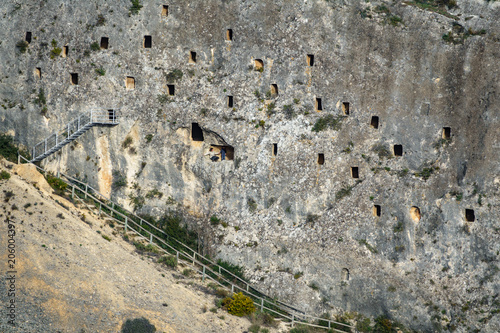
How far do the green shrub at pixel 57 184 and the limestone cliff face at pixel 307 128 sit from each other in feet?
5.26

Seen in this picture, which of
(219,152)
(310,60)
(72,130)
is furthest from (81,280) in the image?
(310,60)

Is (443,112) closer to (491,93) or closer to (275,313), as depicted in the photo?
(491,93)

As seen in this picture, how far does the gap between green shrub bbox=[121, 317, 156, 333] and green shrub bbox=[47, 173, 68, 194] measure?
10.7 m

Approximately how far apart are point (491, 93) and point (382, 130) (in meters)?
6.77

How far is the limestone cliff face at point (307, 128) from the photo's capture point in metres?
Answer: 44.2

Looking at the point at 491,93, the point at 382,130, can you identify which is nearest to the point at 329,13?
the point at 382,130

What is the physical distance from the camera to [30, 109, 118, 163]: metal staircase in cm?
4703

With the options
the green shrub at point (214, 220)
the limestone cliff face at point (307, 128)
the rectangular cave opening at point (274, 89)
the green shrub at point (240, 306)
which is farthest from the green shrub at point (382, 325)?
the rectangular cave opening at point (274, 89)

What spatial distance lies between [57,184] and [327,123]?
56.6ft

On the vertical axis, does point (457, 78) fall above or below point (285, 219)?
above

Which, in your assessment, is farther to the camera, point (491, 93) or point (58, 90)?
point (58, 90)

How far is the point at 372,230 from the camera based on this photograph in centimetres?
4528

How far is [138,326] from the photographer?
128 feet

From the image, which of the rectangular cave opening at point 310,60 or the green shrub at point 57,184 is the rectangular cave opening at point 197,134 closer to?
the rectangular cave opening at point 310,60
